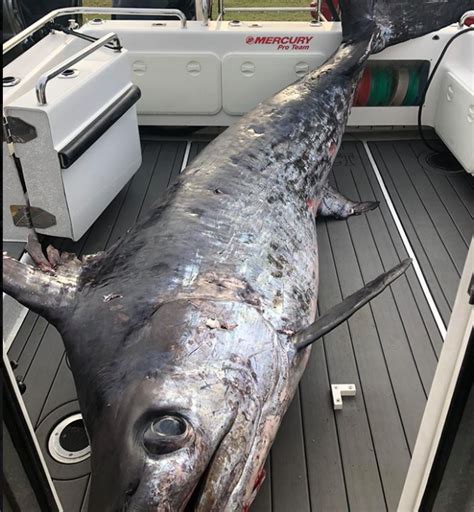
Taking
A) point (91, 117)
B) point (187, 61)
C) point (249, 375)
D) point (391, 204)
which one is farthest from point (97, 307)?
point (187, 61)

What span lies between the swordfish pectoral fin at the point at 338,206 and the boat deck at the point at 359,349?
5 cm

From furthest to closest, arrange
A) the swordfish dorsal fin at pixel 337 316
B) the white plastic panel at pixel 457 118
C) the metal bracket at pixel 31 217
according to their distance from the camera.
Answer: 1. the white plastic panel at pixel 457 118
2. the metal bracket at pixel 31 217
3. the swordfish dorsal fin at pixel 337 316

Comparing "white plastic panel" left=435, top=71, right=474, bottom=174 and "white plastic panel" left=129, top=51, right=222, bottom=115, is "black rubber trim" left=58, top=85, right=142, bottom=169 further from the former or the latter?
"white plastic panel" left=435, top=71, right=474, bottom=174

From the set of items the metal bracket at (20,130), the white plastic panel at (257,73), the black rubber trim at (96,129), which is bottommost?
the white plastic panel at (257,73)

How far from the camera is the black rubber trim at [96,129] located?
2516 mm

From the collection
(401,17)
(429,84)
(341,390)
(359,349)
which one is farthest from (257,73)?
(341,390)

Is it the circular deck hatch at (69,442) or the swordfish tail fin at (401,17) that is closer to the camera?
the circular deck hatch at (69,442)

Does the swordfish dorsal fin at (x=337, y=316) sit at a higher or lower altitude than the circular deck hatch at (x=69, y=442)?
higher

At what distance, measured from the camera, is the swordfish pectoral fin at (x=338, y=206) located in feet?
10.3

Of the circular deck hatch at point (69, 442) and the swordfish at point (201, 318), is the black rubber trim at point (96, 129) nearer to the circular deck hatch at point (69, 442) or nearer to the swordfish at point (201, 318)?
the swordfish at point (201, 318)

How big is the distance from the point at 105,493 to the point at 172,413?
0.71 feet

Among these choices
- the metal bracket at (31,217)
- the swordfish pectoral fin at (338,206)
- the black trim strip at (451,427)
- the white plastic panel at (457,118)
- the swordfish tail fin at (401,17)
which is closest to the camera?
the black trim strip at (451,427)

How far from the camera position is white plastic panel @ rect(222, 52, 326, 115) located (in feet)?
12.2

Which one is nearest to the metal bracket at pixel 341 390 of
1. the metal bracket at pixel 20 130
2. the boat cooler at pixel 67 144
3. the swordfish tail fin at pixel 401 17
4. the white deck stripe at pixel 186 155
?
the boat cooler at pixel 67 144
